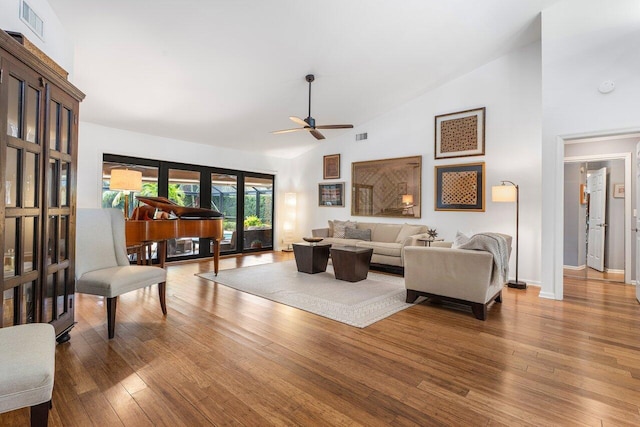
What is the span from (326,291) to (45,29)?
148 inches

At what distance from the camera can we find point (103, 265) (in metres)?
2.92

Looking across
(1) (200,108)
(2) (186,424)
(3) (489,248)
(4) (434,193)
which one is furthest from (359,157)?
(2) (186,424)

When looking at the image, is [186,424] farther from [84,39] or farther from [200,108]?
[200,108]

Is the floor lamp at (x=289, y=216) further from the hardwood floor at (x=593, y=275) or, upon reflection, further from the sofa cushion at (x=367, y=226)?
the hardwood floor at (x=593, y=275)

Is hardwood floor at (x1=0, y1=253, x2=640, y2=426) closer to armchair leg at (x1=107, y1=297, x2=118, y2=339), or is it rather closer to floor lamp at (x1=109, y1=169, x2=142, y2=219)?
armchair leg at (x1=107, y1=297, x2=118, y2=339)

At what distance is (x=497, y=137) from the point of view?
5.05m

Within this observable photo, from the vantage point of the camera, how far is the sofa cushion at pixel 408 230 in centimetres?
568

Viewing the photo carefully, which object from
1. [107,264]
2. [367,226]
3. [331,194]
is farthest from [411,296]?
[331,194]

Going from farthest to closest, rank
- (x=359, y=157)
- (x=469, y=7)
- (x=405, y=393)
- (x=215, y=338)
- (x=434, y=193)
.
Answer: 1. (x=359, y=157)
2. (x=434, y=193)
3. (x=469, y=7)
4. (x=215, y=338)
5. (x=405, y=393)

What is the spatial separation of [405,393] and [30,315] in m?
2.39

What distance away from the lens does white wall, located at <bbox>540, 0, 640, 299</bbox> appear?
3562mm

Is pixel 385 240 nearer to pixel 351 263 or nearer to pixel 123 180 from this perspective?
pixel 351 263

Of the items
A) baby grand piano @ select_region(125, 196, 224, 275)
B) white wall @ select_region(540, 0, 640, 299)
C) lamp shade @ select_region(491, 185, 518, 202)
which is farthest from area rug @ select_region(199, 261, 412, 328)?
white wall @ select_region(540, 0, 640, 299)

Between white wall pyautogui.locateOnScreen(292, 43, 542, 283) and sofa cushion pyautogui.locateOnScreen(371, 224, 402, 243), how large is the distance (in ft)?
0.82
